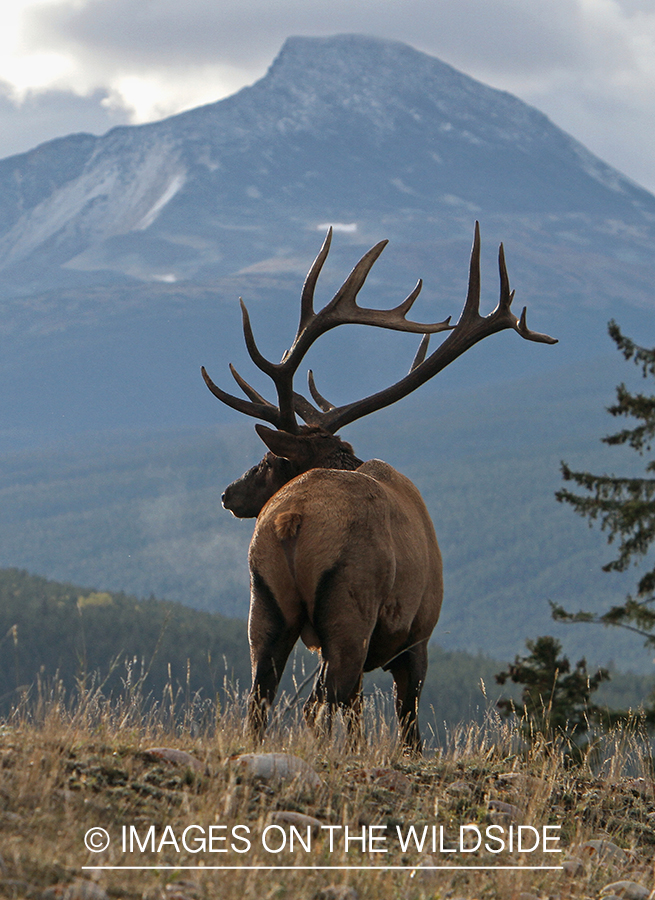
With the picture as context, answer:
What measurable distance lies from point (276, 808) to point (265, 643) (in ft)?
5.84

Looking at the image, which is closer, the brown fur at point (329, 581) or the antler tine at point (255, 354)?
the brown fur at point (329, 581)

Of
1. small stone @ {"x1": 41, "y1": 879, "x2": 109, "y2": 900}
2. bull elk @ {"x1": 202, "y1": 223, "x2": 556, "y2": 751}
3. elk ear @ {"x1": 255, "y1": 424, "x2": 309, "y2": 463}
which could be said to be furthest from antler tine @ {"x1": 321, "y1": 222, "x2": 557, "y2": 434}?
small stone @ {"x1": 41, "y1": 879, "x2": 109, "y2": 900}

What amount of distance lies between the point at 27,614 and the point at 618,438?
106 metres

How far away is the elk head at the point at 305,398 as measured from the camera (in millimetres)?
8703

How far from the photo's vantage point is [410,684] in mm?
7695

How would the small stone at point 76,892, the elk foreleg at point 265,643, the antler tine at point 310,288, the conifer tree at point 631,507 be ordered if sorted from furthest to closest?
the conifer tree at point 631,507 < the antler tine at point 310,288 < the elk foreleg at point 265,643 < the small stone at point 76,892

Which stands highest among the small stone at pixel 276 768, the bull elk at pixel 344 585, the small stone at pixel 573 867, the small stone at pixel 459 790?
the bull elk at pixel 344 585

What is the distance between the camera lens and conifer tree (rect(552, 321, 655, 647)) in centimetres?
1905

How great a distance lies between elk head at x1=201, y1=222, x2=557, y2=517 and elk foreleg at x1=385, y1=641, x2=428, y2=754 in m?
1.53

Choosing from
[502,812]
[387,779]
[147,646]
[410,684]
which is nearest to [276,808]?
[387,779]

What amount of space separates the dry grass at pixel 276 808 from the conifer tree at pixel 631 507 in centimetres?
1219

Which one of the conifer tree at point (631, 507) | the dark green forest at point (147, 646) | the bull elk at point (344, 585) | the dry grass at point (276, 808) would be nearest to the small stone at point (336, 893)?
the dry grass at point (276, 808)

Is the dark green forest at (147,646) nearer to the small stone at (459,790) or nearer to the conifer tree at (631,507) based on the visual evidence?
the conifer tree at (631,507)

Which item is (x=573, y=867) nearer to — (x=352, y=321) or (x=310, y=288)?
(x=352, y=321)
